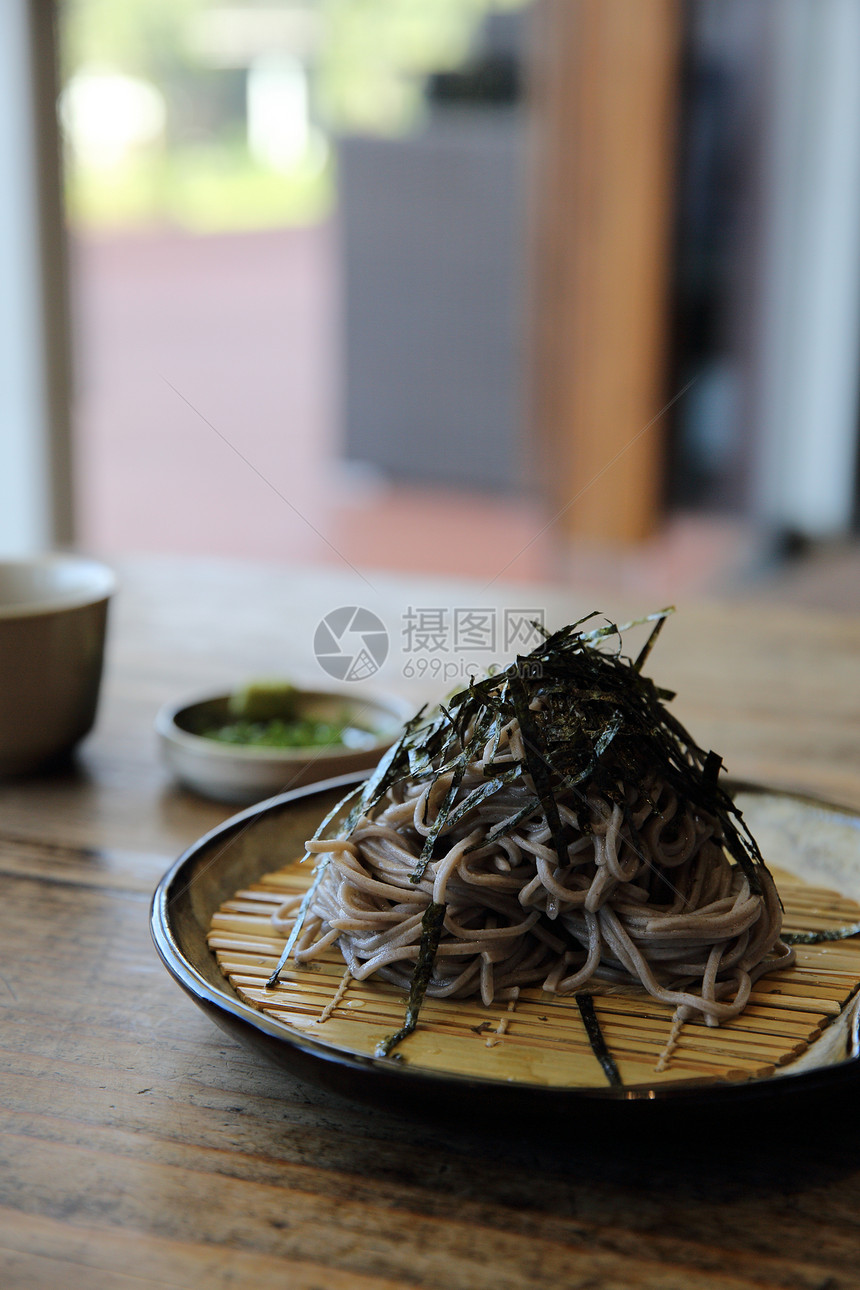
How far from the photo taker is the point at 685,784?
3.00ft

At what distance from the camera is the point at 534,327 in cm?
528

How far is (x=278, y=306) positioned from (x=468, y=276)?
4.09 metres

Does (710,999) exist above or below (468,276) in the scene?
below

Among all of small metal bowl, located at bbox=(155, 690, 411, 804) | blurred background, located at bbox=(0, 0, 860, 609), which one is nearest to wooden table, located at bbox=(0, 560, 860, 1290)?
small metal bowl, located at bbox=(155, 690, 411, 804)

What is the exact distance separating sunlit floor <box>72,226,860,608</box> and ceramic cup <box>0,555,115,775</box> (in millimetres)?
1744

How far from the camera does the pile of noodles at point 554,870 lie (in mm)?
863

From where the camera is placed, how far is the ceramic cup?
130cm

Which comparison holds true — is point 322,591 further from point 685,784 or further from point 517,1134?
point 517,1134

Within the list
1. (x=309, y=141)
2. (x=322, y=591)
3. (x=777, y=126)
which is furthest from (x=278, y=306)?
(x=322, y=591)

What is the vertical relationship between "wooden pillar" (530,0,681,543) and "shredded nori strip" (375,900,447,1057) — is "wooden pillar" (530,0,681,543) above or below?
above

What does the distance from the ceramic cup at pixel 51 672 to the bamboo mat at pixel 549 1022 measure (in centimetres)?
47

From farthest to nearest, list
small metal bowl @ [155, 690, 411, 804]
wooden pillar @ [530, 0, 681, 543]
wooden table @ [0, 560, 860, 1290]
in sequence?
wooden pillar @ [530, 0, 681, 543]
small metal bowl @ [155, 690, 411, 804]
wooden table @ [0, 560, 860, 1290]

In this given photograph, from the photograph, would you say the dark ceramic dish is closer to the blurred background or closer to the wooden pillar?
the blurred background

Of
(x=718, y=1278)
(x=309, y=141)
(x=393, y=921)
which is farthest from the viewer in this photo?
(x=309, y=141)
